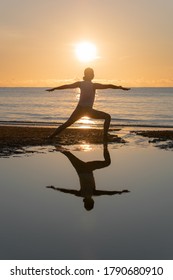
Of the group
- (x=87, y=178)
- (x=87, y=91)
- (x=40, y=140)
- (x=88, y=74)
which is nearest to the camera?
(x=87, y=178)

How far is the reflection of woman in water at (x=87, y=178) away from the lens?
8.29 metres

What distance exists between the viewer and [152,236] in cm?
601

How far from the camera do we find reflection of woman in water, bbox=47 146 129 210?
8.29m

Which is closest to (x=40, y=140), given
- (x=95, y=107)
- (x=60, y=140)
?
(x=60, y=140)

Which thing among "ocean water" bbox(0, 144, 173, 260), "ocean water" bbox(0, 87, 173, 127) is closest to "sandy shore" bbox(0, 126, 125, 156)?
"ocean water" bbox(0, 144, 173, 260)

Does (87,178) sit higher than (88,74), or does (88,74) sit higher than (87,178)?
(88,74)

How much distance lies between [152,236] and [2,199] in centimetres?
281

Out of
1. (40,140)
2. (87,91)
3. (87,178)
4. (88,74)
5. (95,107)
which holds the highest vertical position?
(88,74)

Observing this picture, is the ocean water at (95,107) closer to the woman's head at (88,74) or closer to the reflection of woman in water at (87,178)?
the woman's head at (88,74)

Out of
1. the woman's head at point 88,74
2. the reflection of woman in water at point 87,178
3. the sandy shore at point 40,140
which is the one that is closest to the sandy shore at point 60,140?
the sandy shore at point 40,140

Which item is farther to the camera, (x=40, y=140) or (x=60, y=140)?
(x=60, y=140)

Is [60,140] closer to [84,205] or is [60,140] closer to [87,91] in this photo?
[87,91]

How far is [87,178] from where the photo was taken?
9.95 meters

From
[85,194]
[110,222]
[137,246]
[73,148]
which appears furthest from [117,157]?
[137,246]
